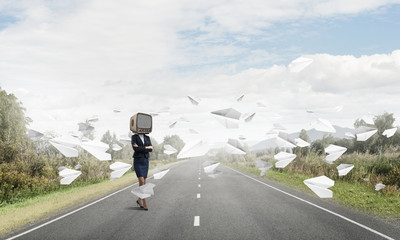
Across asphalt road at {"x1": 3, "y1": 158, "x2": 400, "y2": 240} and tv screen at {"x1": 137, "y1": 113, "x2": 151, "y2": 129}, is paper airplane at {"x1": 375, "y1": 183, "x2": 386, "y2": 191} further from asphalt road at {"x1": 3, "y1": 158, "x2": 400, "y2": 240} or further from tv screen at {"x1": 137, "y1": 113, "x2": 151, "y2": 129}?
tv screen at {"x1": 137, "y1": 113, "x2": 151, "y2": 129}

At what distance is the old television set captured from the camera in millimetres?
8547

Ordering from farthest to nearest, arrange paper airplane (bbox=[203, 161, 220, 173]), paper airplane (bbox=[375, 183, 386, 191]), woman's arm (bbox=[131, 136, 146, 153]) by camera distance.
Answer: paper airplane (bbox=[375, 183, 386, 191])
paper airplane (bbox=[203, 161, 220, 173])
woman's arm (bbox=[131, 136, 146, 153])

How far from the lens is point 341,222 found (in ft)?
27.0

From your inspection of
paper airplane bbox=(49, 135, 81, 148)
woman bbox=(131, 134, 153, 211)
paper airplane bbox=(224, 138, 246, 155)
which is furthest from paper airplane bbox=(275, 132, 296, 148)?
paper airplane bbox=(49, 135, 81, 148)

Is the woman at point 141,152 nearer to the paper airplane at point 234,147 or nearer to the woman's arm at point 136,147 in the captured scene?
the woman's arm at point 136,147

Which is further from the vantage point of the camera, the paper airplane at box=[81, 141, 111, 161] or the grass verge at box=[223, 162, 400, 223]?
the grass verge at box=[223, 162, 400, 223]

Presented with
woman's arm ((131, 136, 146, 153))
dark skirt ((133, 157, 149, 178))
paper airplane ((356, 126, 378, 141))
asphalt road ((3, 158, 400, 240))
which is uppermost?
woman's arm ((131, 136, 146, 153))

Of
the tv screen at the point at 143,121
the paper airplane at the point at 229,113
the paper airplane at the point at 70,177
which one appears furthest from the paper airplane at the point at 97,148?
the paper airplane at the point at 229,113

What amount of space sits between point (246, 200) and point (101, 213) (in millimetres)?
5045

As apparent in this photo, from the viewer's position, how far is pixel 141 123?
8617 mm

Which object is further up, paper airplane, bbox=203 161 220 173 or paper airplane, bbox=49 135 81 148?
paper airplane, bbox=49 135 81 148

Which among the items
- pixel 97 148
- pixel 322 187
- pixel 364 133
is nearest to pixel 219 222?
pixel 97 148

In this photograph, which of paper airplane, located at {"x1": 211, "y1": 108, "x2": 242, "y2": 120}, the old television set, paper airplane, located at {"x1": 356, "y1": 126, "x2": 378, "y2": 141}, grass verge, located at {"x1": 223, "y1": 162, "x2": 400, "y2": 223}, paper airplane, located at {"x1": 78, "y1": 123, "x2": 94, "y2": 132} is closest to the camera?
paper airplane, located at {"x1": 211, "y1": 108, "x2": 242, "y2": 120}

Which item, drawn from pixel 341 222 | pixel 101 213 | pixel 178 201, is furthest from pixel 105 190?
pixel 341 222
